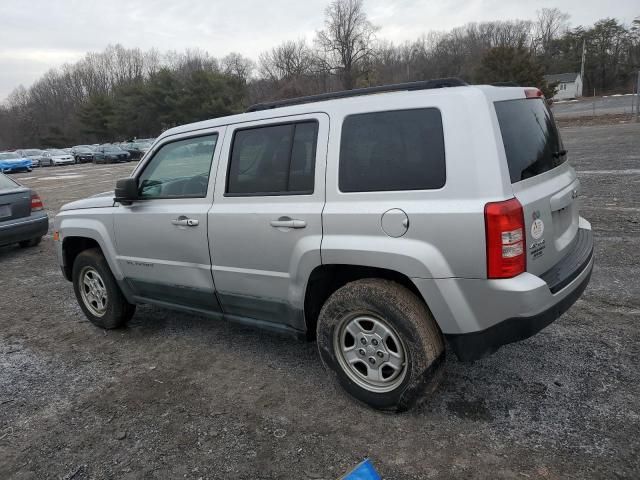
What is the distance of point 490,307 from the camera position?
258cm

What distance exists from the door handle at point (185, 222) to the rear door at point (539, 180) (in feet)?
7.31

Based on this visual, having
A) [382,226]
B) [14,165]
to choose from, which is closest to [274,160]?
[382,226]

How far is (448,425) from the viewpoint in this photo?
9.42 ft

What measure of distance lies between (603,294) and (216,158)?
12.4ft

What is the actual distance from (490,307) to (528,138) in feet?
3.50

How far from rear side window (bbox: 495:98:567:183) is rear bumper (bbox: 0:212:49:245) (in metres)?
7.79

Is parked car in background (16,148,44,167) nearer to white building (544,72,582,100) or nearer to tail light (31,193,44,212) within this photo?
tail light (31,193,44,212)

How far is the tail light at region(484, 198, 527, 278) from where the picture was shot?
2459 millimetres

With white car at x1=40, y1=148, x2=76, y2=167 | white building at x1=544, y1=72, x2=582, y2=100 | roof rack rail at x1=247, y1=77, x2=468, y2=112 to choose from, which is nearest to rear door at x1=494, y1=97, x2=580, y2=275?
roof rack rail at x1=247, y1=77, x2=468, y2=112

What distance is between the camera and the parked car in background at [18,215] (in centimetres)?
770

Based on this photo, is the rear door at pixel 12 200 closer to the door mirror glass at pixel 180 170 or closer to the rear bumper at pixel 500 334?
the door mirror glass at pixel 180 170

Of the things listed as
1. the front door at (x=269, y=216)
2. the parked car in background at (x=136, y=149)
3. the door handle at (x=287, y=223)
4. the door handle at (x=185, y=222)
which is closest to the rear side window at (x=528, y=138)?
the front door at (x=269, y=216)

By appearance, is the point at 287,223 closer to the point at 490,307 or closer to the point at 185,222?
the point at 185,222

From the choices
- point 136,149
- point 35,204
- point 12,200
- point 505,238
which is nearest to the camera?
point 505,238
